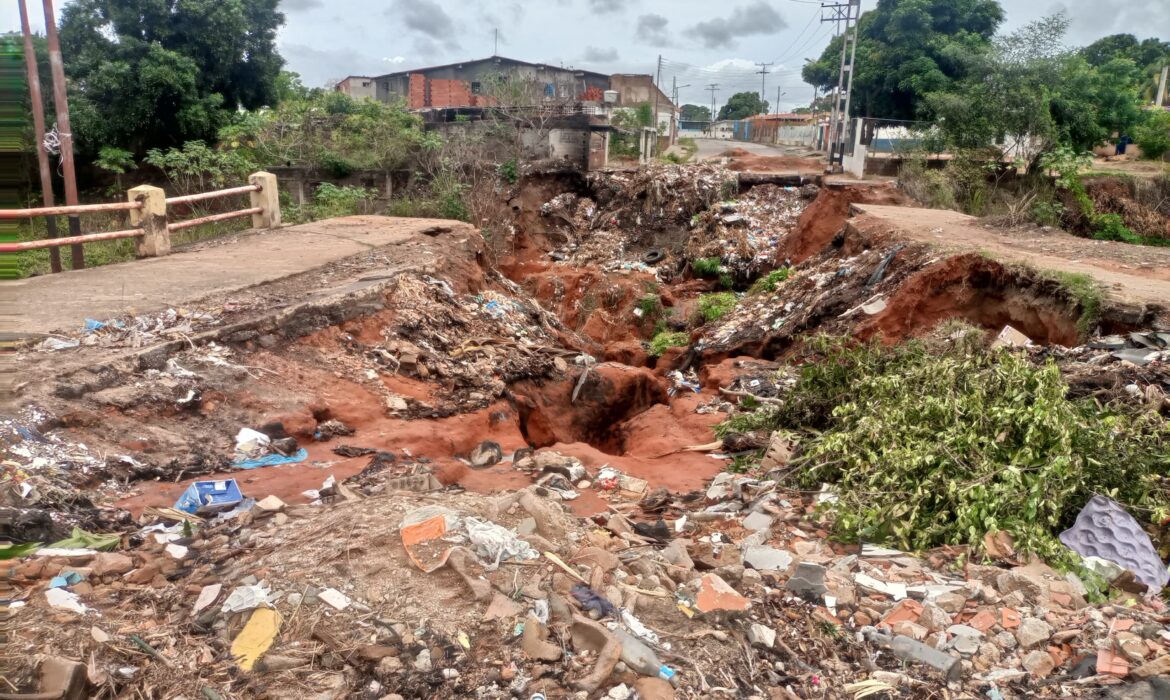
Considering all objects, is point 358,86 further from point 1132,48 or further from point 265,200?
point 1132,48

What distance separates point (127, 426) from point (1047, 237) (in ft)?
35.0

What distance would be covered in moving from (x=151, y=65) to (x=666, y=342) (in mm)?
11190

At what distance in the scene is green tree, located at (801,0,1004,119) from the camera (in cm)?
2239

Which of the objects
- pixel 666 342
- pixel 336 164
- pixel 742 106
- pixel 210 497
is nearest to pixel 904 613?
pixel 210 497

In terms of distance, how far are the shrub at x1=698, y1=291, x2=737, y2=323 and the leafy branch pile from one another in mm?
6531

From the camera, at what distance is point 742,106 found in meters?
70.2

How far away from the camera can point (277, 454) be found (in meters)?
4.88

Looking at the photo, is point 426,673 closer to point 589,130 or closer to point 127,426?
point 127,426

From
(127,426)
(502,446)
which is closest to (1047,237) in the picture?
(502,446)

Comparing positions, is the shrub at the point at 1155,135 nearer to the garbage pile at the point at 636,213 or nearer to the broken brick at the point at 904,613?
the garbage pile at the point at 636,213

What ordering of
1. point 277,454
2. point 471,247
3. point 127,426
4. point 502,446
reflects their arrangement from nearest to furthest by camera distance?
point 127,426 → point 277,454 → point 502,446 → point 471,247

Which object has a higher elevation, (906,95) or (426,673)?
(906,95)

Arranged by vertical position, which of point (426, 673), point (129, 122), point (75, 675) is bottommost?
point (426, 673)

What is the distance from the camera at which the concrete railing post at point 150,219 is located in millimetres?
8367
